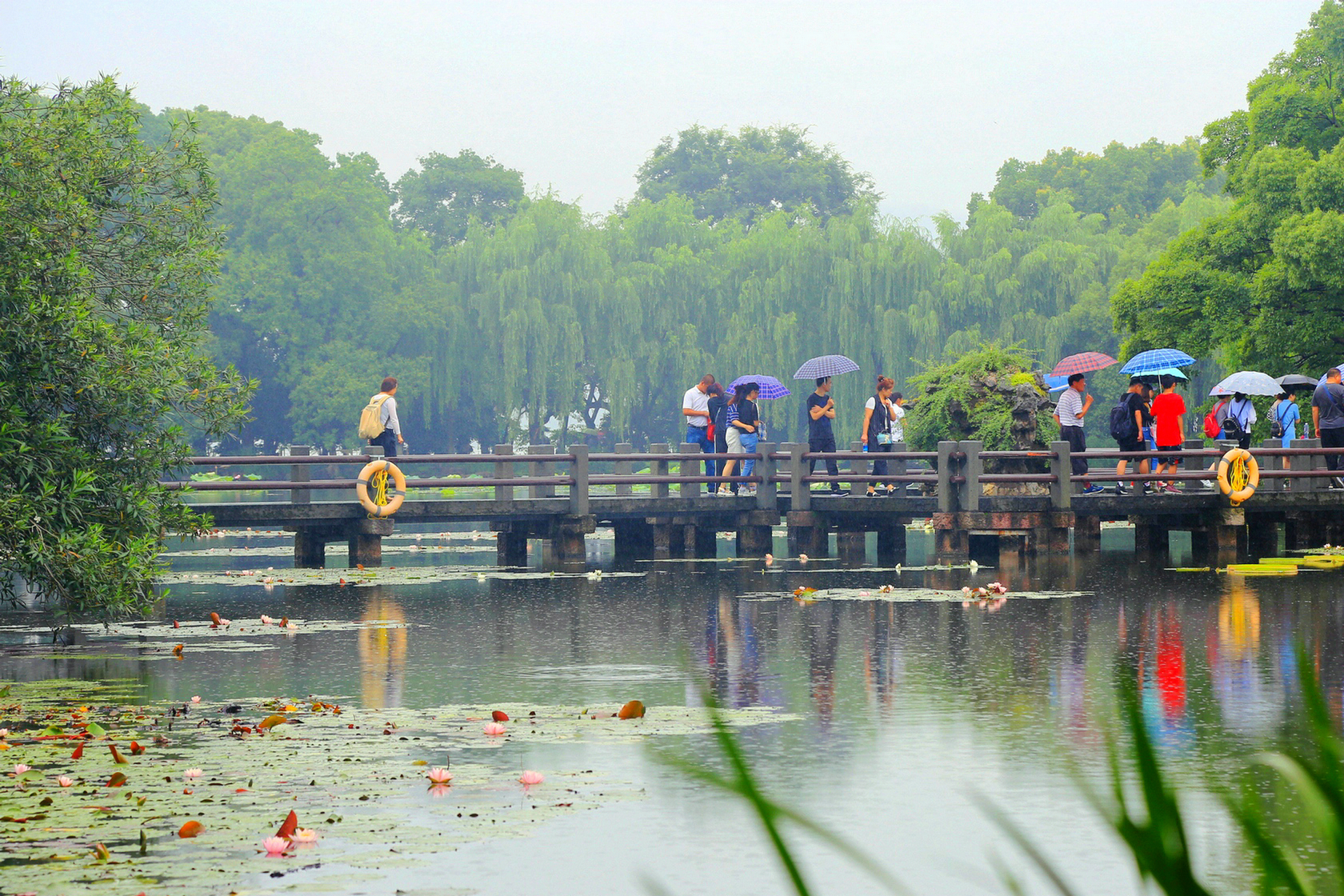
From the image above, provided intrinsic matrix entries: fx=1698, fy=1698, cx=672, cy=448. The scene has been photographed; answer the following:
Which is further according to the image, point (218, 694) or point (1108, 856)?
point (218, 694)

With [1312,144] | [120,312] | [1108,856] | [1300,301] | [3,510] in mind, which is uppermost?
[1312,144]

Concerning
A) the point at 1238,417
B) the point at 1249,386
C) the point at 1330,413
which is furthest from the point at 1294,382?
the point at 1330,413

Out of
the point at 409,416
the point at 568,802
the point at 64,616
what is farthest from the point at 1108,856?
the point at 409,416

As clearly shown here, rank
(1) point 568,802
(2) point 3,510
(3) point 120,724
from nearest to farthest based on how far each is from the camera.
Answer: (1) point 568,802 < (3) point 120,724 < (2) point 3,510

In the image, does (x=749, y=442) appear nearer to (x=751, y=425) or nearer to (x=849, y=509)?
(x=751, y=425)

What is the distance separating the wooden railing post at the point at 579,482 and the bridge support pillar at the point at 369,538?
95.5 inches

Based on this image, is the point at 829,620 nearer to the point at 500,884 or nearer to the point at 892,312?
the point at 500,884

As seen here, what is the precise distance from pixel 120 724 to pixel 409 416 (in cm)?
4913

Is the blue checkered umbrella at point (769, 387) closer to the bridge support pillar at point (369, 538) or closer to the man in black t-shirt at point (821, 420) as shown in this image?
the man in black t-shirt at point (821, 420)

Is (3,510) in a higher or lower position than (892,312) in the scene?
lower

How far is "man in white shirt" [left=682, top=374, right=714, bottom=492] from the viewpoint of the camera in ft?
85.0

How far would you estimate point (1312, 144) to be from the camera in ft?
116

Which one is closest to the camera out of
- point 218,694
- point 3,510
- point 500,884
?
point 500,884

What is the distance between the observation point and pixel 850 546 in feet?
84.8
